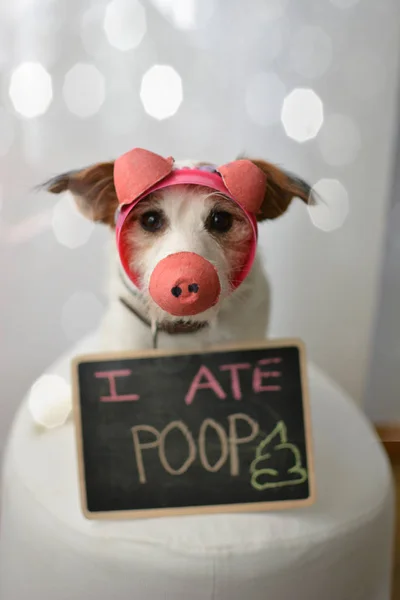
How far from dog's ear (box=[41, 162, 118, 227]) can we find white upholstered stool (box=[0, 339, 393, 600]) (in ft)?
0.94

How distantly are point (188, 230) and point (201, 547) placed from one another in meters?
0.30

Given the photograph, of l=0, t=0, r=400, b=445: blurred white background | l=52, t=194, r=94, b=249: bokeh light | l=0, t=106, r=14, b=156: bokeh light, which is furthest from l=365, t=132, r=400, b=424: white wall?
l=0, t=106, r=14, b=156: bokeh light

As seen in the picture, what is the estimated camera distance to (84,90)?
86cm

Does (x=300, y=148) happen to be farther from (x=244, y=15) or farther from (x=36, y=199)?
(x=36, y=199)

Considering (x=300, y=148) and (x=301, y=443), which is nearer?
(x=301, y=443)

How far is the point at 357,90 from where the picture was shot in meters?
0.87

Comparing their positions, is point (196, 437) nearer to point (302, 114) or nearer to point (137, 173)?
point (137, 173)

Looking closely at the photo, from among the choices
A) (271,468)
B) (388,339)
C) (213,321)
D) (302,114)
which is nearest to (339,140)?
(302,114)

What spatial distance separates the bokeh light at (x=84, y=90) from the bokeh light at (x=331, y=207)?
0.37 metres

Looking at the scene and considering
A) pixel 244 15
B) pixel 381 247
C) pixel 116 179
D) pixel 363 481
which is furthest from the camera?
pixel 381 247

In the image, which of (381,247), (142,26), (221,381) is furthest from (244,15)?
(221,381)

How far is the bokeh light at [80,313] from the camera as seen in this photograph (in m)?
0.98

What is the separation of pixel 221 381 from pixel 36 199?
19.9 inches

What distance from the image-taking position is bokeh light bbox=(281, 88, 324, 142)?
865 mm
